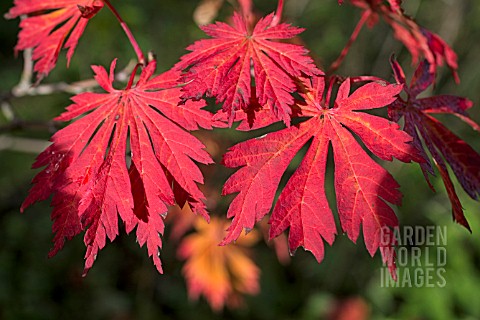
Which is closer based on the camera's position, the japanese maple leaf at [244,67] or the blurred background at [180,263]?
the japanese maple leaf at [244,67]

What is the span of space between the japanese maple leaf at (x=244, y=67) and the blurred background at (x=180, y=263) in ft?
4.54

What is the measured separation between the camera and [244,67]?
2.41 feet

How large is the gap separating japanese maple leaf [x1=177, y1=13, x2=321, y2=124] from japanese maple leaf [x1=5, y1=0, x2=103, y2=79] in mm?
287

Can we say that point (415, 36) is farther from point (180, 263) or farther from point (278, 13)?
point (180, 263)

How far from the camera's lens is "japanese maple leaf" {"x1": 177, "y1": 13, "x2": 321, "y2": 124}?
0.70 meters

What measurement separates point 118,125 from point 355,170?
0.37 meters

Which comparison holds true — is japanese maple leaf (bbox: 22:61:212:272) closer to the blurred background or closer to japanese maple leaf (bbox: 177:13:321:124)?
japanese maple leaf (bbox: 177:13:321:124)

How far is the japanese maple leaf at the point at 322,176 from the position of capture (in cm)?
73

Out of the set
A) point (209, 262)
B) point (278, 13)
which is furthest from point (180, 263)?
point (278, 13)

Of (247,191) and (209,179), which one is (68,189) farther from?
(209,179)

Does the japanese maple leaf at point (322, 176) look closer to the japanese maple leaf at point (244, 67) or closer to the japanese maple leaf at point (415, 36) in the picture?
the japanese maple leaf at point (244, 67)

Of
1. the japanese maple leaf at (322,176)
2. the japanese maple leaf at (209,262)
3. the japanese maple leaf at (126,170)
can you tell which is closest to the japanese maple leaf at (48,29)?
the japanese maple leaf at (126,170)

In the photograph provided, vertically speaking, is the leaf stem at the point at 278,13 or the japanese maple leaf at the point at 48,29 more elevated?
the leaf stem at the point at 278,13

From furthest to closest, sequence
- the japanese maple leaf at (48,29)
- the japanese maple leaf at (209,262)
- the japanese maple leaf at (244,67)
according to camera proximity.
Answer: the japanese maple leaf at (209,262)
the japanese maple leaf at (48,29)
the japanese maple leaf at (244,67)
